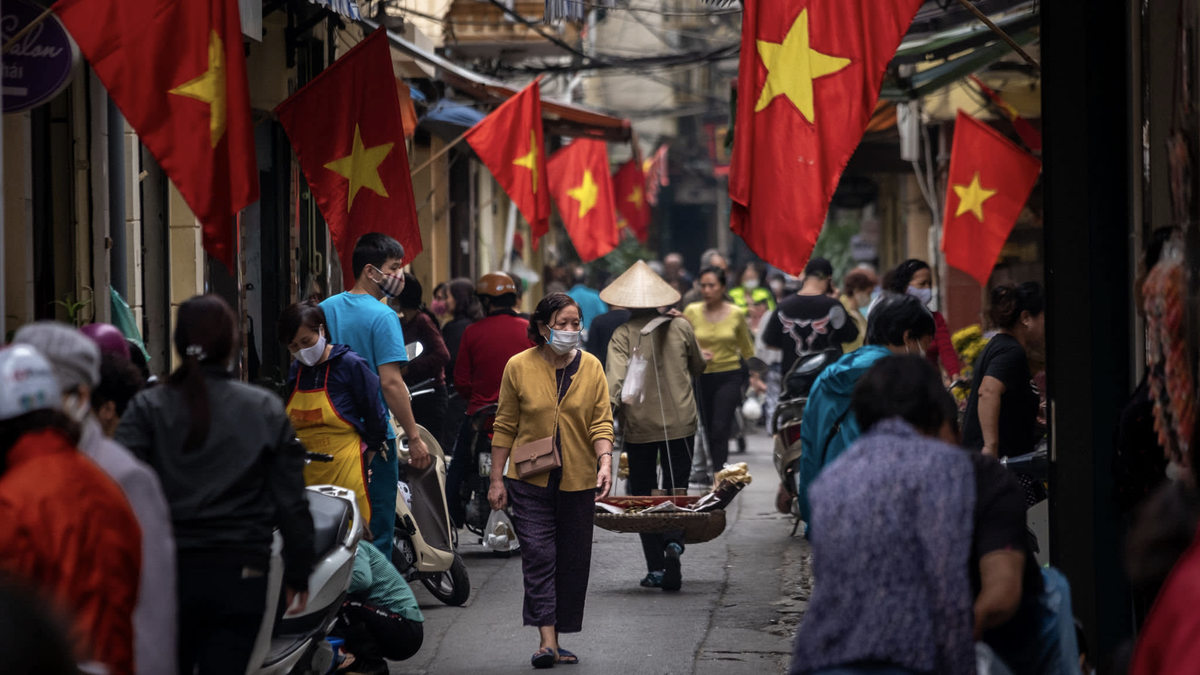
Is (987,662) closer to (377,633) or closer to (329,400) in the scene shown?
(377,633)

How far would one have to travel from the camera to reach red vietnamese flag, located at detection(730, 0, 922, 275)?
7.23m

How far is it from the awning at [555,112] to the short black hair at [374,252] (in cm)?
528

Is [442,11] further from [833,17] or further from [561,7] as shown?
[833,17]

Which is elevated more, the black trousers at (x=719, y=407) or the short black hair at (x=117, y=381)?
the short black hair at (x=117, y=381)

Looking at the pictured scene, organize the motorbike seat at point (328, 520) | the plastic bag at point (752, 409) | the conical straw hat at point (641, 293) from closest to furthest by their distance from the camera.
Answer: the motorbike seat at point (328, 520), the conical straw hat at point (641, 293), the plastic bag at point (752, 409)

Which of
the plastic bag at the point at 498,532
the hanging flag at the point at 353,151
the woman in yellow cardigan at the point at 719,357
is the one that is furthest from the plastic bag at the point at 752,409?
the hanging flag at the point at 353,151

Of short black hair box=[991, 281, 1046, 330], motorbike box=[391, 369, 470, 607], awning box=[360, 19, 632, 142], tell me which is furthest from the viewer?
awning box=[360, 19, 632, 142]

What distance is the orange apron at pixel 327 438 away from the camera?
7242 millimetres

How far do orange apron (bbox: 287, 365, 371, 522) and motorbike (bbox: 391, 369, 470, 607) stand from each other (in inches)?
43.6

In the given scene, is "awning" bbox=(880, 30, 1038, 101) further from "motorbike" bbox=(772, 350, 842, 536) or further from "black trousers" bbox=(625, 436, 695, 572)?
"black trousers" bbox=(625, 436, 695, 572)

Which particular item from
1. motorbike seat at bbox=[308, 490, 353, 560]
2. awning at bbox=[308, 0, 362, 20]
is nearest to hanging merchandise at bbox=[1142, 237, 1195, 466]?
motorbike seat at bbox=[308, 490, 353, 560]

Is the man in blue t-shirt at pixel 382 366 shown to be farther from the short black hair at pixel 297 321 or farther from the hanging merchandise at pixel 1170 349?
the hanging merchandise at pixel 1170 349

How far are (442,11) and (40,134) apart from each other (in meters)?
11.8

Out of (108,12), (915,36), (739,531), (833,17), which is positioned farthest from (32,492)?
(915,36)
